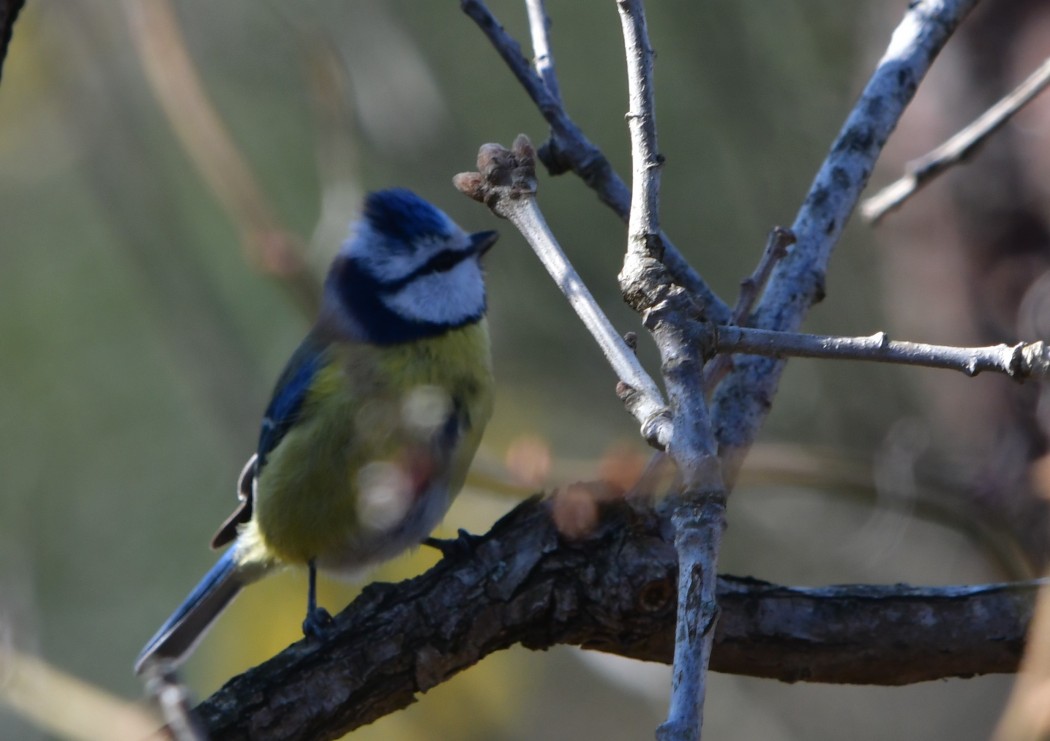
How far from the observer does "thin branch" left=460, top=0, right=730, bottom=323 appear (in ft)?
6.30

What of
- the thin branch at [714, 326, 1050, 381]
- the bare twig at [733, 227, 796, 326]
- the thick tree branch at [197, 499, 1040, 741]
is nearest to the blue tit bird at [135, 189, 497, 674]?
the thick tree branch at [197, 499, 1040, 741]

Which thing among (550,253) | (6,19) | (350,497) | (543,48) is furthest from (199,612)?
(550,253)

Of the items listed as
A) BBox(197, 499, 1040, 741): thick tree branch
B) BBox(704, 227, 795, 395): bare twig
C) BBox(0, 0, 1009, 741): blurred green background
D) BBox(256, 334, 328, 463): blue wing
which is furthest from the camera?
BBox(0, 0, 1009, 741): blurred green background

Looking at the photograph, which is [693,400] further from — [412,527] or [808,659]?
[412,527]

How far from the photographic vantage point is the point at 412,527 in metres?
2.53

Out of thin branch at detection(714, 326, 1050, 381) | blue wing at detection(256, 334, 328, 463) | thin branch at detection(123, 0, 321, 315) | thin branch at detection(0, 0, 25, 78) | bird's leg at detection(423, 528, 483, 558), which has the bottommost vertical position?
bird's leg at detection(423, 528, 483, 558)

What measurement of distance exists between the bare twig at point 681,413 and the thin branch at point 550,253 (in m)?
0.03

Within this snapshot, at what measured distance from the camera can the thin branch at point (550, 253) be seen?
114 cm

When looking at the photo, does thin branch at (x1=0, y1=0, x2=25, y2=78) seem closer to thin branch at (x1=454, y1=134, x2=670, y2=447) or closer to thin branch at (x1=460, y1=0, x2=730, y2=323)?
thin branch at (x1=460, y1=0, x2=730, y2=323)

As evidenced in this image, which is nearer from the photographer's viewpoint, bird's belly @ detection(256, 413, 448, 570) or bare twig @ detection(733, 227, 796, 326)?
bare twig @ detection(733, 227, 796, 326)

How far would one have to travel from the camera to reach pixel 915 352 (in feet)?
3.72

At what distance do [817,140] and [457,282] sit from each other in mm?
1985

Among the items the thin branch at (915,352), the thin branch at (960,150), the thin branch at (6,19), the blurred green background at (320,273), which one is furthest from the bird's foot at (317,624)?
the thin branch at (960,150)

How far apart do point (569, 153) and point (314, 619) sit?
3.36 ft
